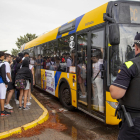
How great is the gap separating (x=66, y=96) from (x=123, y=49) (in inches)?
123

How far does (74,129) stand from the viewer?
471 cm

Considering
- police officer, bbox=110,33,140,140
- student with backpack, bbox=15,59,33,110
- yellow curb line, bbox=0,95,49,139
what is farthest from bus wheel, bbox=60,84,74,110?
police officer, bbox=110,33,140,140

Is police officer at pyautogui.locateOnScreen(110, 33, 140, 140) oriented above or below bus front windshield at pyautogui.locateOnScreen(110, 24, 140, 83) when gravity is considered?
below

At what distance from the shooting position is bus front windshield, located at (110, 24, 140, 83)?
394cm

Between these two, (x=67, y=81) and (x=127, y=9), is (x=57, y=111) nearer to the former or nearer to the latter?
(x=67, y=81)

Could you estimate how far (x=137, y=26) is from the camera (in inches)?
159

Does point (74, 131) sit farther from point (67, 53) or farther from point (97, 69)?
point (67, 53)

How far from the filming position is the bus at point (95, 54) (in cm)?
396

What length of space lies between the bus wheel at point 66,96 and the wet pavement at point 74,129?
1.02 feet

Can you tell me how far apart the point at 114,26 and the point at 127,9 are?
80cm

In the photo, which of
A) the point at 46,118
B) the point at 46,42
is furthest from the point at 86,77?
the point at 46,42

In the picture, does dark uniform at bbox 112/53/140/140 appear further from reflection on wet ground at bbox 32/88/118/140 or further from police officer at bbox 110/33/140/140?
reflection on wet ground at bbox 32/88/118/140

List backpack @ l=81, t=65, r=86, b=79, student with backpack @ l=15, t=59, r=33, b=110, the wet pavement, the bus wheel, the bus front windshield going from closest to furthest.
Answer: the bus front windshield
the wet pavement
backpack @ l=81, t=65, r=86, b=79
student with backpack @ l=15, t=59, r=33, b=110
the bus wheel

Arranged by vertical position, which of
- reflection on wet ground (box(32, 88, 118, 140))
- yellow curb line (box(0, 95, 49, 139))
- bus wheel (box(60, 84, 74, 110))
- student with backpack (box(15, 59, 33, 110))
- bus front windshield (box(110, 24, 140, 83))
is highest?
bus front windshield (box(110, 24, 140, 83))
